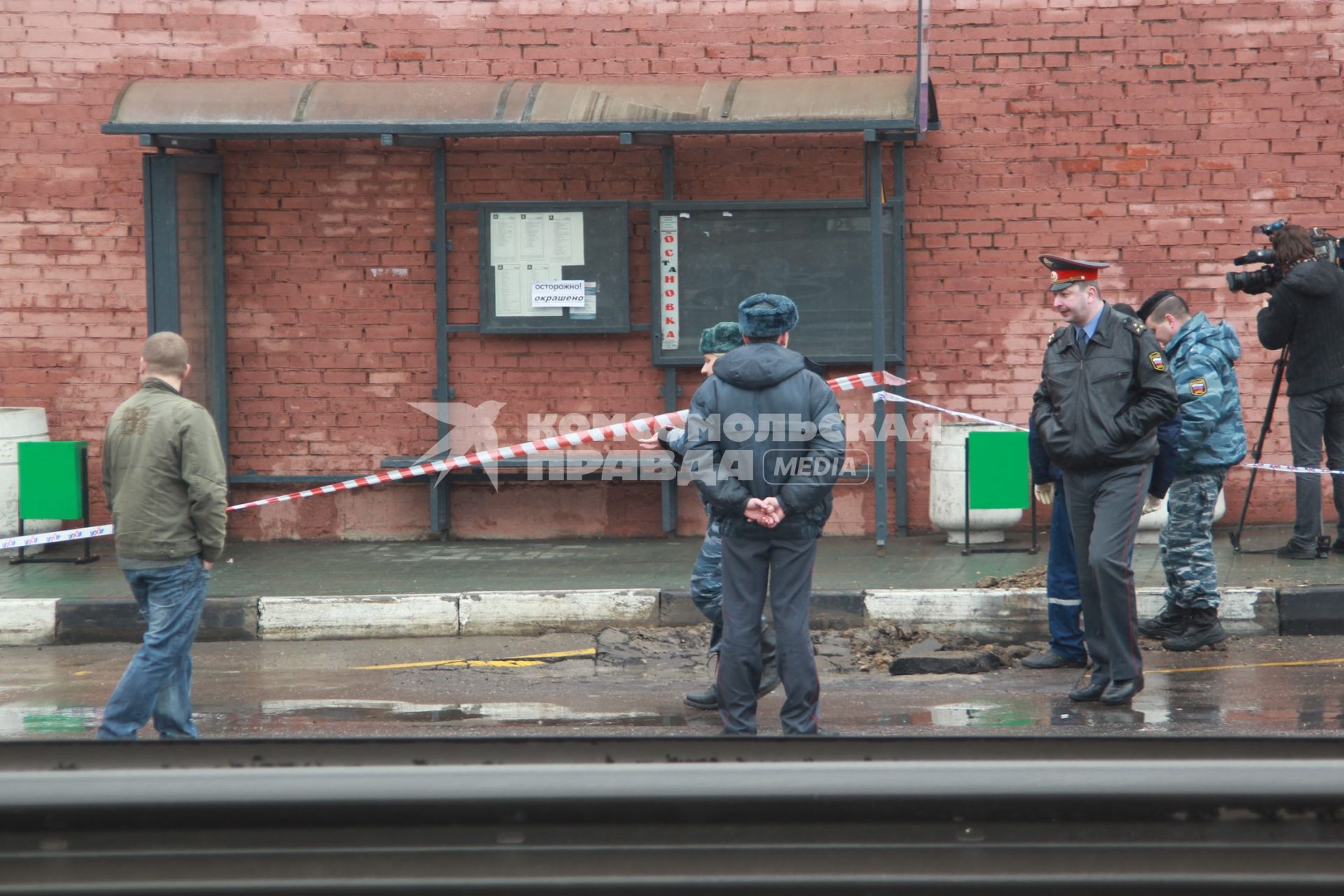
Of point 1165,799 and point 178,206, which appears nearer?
point 1165,799

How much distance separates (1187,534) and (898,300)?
10.8 feet

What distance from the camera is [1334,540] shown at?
9.58 meters

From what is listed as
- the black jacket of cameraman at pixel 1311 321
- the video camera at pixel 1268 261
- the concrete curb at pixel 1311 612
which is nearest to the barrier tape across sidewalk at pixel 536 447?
the video camera at pixel 1268 261

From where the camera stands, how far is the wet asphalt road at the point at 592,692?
616cm

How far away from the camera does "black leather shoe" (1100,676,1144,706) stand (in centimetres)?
641

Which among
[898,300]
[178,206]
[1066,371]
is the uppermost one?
[178,206]

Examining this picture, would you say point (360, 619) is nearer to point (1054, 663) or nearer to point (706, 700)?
point (706, 700)

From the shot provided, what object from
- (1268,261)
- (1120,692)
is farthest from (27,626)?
(1268,261)

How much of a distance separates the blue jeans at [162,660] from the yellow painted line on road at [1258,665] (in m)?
4.51

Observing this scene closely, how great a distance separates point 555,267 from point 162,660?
5282 mm

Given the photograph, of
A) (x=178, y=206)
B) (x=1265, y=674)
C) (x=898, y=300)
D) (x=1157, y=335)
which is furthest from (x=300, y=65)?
(x=1265, y=674)

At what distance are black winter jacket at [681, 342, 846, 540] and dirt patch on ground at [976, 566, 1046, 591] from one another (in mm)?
3008

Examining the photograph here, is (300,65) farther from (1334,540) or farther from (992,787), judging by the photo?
(992,787)

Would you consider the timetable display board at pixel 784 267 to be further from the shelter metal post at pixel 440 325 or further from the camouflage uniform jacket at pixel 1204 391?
the camouflage uniform jacket at pixel 1204 391
